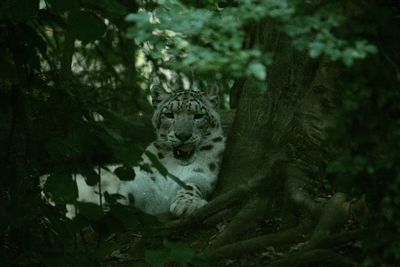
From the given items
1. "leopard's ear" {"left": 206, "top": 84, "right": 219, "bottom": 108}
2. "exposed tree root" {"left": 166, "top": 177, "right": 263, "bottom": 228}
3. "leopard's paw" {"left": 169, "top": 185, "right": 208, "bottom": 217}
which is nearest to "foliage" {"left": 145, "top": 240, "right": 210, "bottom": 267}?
"exposed tree root" {"left": 166, "top": 177, "right": 263, "bottom": 228}

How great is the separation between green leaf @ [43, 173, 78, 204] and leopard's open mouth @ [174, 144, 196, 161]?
11.1ft

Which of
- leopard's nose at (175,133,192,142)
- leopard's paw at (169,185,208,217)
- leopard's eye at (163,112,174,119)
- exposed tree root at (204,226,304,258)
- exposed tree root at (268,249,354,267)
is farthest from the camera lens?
leopard's eye at (163,112,174,119)

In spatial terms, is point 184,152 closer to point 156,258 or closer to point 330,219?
point 330,219

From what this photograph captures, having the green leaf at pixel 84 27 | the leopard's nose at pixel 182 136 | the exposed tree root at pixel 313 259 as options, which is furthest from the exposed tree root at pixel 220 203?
the green leaf at pixel 84 27

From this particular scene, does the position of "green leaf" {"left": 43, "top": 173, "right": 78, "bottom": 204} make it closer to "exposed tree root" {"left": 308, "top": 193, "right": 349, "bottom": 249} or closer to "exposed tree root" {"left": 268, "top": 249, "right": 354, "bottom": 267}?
"exposed tree root" {"left": 268, "top": 249, "right": 354, "bottom": 267}

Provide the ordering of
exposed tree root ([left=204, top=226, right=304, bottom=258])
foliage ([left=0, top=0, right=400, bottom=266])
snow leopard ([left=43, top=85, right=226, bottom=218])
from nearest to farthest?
foliage ([left=0, top=0, right=400, bottom=266])
exposed tree root ([left=204, top=226, right=304, bottom=258])
snow leopard ([left=43, top=85, right=226, bottom=218])

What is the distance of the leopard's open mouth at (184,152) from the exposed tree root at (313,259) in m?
2.89

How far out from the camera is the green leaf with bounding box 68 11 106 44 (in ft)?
12.8

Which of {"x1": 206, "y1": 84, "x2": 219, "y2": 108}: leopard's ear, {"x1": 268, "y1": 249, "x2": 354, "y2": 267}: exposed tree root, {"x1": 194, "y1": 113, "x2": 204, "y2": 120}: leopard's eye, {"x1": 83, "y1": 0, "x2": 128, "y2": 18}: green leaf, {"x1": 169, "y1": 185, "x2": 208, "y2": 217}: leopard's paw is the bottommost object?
{"x1": 169, "y1": 185, "x2": 208, "y2": 217}: leopard's paw

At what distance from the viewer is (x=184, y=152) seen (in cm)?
748

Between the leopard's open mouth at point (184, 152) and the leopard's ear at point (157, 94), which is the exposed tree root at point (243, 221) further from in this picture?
the leopard's ear at point (157, 94)

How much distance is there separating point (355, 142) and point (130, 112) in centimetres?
780

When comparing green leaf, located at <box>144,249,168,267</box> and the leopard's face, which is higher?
the leopard's face

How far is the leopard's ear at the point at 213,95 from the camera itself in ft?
25.5
